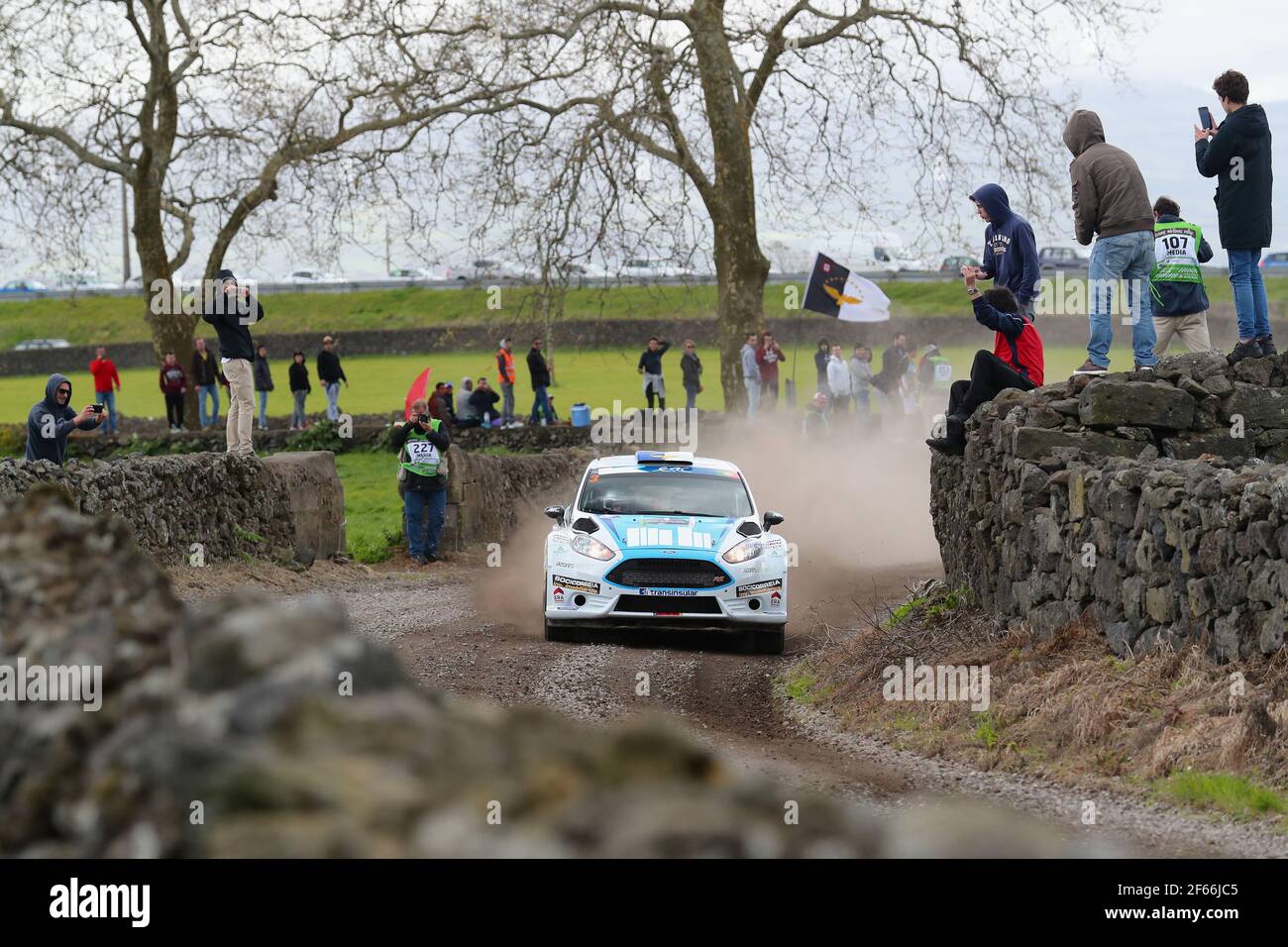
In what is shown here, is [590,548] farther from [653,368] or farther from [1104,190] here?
[653,368]

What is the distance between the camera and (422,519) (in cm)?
2309

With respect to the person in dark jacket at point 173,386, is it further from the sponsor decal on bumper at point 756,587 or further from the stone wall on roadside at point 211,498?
the sponsor decal on bumper at point 756,587

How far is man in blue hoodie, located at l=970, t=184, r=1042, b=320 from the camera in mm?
13281

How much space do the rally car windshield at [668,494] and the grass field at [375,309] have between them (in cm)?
4771

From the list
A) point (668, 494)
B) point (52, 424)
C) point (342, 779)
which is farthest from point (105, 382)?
point (342, 779)

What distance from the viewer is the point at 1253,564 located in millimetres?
8875

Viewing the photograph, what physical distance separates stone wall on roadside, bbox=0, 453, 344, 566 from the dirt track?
0.68m

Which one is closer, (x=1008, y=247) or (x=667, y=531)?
(x=1008, y=247)

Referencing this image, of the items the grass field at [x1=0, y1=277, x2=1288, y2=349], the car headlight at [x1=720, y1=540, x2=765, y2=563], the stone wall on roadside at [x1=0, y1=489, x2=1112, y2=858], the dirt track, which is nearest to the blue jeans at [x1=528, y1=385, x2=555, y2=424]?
the dirt track

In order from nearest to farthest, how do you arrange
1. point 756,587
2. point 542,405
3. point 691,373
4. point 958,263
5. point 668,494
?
point 756,587 → point 668,494 → point 958,263 → point 542,405 → point 691,373

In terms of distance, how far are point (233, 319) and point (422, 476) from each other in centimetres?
521

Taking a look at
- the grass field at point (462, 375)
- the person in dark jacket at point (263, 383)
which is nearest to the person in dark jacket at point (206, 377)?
the person in dark jacket at point (263, 383)

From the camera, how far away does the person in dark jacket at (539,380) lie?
1431 inches

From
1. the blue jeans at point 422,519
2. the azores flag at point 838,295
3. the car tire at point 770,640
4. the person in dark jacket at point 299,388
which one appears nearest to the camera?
the car tire at point 770,640
